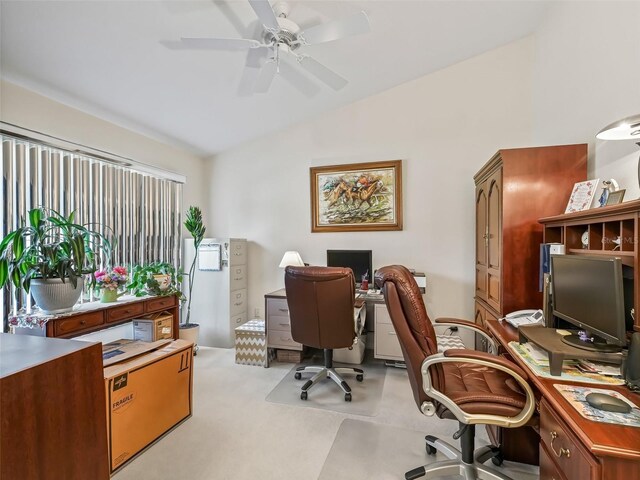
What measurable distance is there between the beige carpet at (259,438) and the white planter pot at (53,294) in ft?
3.77

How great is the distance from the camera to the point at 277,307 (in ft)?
10.1

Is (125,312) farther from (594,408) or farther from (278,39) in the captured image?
(594,408)

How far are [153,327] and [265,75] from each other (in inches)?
→ 96.2

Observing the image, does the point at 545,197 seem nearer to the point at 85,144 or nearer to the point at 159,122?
the point at 159,122

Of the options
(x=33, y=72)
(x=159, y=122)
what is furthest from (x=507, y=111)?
(x=33, y=72)

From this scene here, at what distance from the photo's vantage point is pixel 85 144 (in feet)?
8.64

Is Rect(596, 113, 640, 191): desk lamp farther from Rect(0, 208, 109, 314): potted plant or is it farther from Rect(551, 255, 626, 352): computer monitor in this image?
Rect(0, 208, 109, 314): potted plant

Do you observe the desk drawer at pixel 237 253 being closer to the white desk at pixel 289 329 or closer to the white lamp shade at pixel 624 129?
the white desk at pixel 289 329

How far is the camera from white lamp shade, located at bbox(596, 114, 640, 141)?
1211 millimetres

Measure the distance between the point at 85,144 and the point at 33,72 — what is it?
2.17 feet

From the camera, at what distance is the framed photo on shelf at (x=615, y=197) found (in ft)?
4.97

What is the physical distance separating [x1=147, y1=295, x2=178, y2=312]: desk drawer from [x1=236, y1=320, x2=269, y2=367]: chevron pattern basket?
2.40 ft

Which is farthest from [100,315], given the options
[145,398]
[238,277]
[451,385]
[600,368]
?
[600,368]

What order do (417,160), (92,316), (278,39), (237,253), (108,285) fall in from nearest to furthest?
(278,39) < (92,316) < (108,285) < (417,160) < (237,253)
